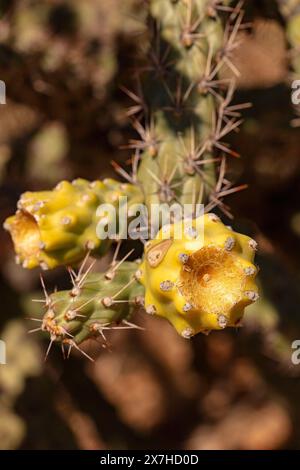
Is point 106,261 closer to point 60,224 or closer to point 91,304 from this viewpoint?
point 60,224

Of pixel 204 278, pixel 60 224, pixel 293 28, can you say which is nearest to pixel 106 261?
pixel 293 28

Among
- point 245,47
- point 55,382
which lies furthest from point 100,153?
point 245,47

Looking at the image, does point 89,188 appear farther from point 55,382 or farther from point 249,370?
point 249,370

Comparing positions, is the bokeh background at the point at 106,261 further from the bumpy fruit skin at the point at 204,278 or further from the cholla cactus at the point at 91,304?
the bumpy fruit skin at the point at 204,278

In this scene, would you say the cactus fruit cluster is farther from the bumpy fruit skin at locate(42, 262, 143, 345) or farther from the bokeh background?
the bokeh background

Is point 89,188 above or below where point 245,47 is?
above

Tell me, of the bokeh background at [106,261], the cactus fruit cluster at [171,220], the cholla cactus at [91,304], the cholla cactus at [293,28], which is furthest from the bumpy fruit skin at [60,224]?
the cholla cactus at [293,28]
